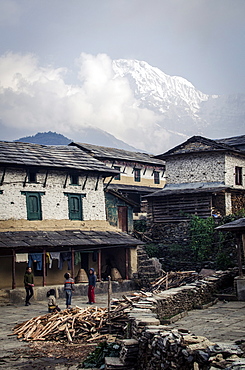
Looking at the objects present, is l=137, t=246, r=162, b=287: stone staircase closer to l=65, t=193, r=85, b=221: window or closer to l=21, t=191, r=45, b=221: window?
l=65, t=193, r=85, b=221: window

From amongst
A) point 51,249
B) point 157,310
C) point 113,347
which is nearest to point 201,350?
point 113,347

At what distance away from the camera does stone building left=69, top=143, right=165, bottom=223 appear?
1822 inches

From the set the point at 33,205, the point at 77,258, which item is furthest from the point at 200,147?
the point at 33,205

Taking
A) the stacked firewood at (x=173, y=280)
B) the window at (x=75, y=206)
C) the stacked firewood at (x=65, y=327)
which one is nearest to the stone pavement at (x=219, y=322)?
the stacked firewood at (x=65, y=327)

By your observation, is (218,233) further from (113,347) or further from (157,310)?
(113,347)

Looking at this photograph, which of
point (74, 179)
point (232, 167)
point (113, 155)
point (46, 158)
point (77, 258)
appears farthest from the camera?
point (113, 155)

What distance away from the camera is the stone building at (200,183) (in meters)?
37.4

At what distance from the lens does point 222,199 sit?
37531 millimetres

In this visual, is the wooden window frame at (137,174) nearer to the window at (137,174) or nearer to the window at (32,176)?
the window at (137,174)

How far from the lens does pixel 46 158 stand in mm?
33000

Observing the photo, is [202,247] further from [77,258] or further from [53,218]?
[53,218]

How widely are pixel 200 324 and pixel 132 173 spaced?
34.1 m

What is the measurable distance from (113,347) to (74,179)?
20965 millimetres

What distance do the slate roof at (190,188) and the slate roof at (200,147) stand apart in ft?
8.42
